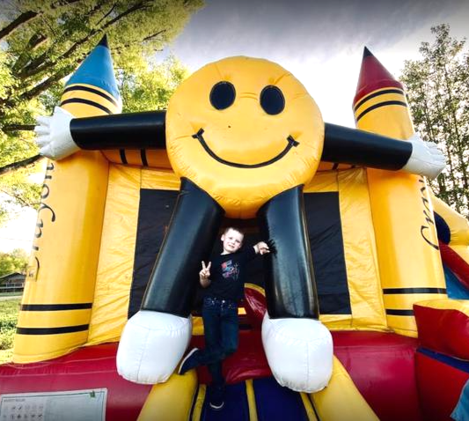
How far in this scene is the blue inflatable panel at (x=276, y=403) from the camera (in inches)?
57.5

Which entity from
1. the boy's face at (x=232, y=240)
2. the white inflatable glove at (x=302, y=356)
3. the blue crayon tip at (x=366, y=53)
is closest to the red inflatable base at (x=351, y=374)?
the white inflatable glove at (x=302, y=356)

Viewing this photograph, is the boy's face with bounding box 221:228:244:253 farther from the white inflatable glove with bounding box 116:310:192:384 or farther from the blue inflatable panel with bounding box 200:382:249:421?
the blue inflatable panel with bounding box 200:382:249:421

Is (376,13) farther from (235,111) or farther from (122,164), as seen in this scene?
(122,164)

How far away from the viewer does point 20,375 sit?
1.69 m

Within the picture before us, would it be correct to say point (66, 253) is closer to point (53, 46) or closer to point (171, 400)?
point (171, 400)

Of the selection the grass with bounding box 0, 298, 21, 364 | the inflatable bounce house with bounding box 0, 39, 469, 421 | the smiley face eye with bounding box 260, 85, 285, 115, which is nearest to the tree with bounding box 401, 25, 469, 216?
the inflatable bounce house with bounding box 0, 39, 469, 421

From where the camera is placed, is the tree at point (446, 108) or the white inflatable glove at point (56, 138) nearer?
the white inflatable glove at point (56, 138)

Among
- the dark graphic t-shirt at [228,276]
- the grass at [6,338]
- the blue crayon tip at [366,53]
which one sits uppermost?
the blue crayon tip at [366,53]

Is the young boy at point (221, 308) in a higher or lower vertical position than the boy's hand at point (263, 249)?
lower

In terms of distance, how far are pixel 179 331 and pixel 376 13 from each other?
2.26 m

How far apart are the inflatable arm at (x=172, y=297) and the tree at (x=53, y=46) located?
4.06 metres

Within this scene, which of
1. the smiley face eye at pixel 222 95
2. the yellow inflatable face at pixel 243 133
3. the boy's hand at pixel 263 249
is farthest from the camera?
the smiley face eye at pixel 222 95

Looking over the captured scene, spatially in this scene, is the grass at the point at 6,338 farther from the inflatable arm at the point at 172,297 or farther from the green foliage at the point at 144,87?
the green foliage at the point at 144,87

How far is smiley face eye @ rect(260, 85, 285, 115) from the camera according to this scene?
2027mm
